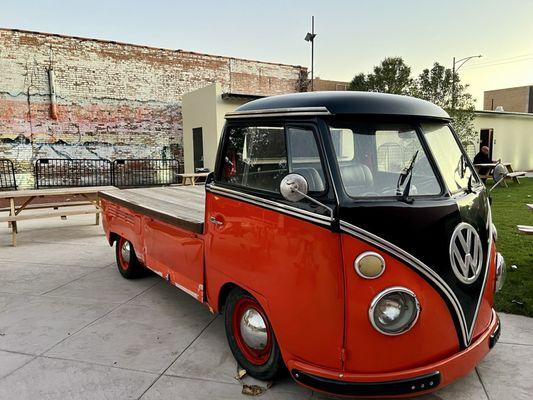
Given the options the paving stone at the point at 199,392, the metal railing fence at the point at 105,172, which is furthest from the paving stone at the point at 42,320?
the metal railing fence at the point at 105,172

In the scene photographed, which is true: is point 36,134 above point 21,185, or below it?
above

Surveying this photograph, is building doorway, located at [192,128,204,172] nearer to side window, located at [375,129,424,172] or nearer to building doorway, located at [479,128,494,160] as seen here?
side window, located at [375,129,424,172]

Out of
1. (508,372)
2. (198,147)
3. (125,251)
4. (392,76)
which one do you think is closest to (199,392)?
(508,372)

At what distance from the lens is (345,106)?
2.62 m

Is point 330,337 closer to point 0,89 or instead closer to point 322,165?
point 322,165

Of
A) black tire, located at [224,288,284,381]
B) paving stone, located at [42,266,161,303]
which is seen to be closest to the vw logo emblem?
black tire, located at [224,288,284,381]

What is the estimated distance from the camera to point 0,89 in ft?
54.9

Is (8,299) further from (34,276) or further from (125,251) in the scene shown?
(125,251)

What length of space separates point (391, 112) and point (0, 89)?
18.4 meters

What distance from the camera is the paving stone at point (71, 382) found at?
296 cm

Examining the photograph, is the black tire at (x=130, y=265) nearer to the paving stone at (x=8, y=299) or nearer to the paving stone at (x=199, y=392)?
the paving stone at (x=8, y=299)

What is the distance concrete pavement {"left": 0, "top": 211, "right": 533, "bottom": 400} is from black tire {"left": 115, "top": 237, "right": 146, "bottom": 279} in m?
0.10

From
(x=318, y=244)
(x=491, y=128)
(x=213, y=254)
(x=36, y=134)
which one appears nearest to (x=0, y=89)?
(x=36, y=134)

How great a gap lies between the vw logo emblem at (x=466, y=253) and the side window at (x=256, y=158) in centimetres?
113
